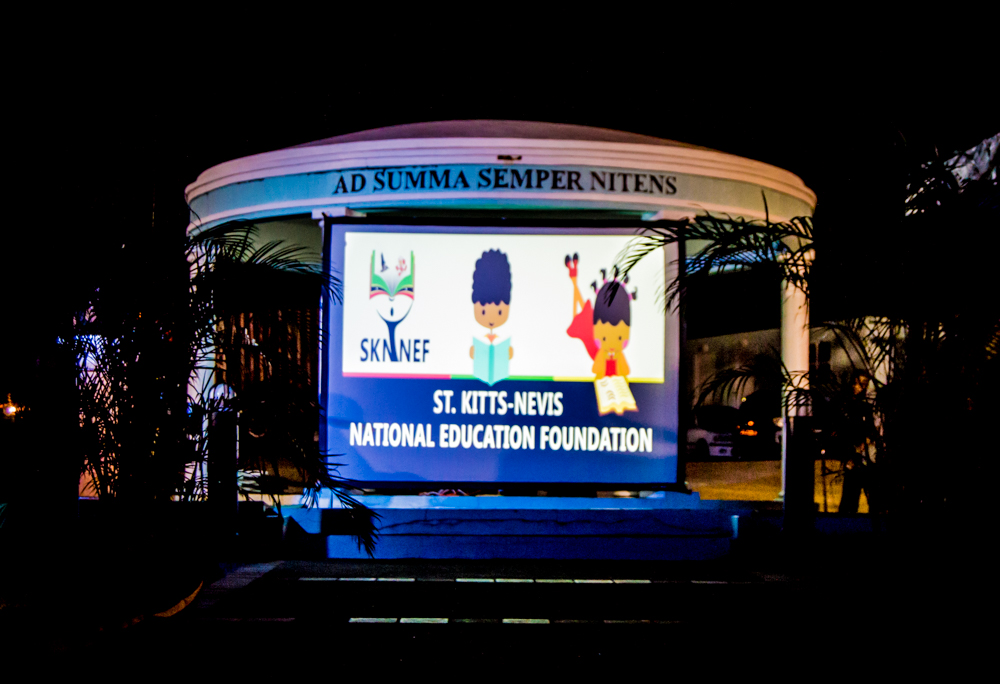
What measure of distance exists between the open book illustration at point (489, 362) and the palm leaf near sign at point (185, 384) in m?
2.56

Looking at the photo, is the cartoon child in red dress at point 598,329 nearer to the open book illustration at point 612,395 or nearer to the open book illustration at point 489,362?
the open book illustration at point 612,395

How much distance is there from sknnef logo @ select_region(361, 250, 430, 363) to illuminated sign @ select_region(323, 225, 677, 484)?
0.01 meters

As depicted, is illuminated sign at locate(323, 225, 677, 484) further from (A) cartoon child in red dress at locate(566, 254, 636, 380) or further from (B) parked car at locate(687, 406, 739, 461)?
(B) parked car at locate(687, 406, 739, 461)

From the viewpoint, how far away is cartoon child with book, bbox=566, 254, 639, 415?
732 centimetres

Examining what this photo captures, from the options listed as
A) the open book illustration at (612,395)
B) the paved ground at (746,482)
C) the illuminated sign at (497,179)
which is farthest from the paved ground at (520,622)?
the illuminated sign at (497,179)

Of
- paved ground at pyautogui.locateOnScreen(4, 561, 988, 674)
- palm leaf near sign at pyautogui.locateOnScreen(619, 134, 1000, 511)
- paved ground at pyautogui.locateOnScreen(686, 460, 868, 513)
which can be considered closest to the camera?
paved ground at pyautogui.locateOnScreen(4, 561, 988, 674)

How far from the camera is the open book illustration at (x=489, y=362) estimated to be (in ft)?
24.0

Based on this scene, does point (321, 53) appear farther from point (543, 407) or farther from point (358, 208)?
point (543, 407)

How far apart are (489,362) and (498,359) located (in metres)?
0.10

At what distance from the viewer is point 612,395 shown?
288 inches

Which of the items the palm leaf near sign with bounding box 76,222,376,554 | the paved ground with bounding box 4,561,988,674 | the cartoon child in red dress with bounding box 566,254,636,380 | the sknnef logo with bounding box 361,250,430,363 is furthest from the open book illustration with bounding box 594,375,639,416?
the palm leaf near sign with bounding box 76,222,376,554

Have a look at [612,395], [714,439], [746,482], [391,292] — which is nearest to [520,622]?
[612,395]

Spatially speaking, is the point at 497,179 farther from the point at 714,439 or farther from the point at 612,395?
the point at 714,439

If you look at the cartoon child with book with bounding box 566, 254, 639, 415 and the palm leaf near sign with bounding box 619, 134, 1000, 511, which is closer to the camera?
the palm leaf near sign with bounding box 619, 134, 1000, 511
